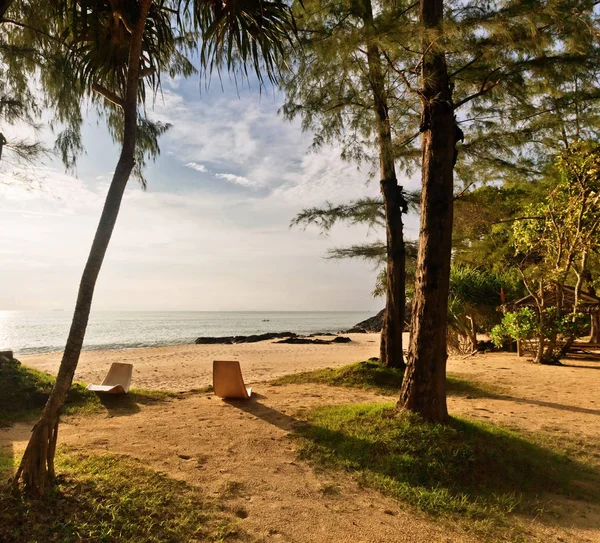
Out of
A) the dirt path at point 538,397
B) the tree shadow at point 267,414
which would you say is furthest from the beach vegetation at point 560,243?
the tree shadow at point 267,414

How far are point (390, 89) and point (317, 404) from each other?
5392 mm

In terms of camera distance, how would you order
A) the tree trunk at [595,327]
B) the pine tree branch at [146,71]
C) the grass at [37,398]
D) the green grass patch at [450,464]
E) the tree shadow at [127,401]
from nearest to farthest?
the green grass patch at [450,464] < the pine tree branch at [146,71] < the grass at [37,398] < the tree shadow at [127,401] < the tree trunk at [595,327]

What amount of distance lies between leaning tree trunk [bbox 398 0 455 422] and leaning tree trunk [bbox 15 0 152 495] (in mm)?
3462

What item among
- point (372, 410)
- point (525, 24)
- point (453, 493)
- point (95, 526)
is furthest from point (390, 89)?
point (95, 526)

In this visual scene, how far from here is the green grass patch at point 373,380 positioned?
8.10 metres

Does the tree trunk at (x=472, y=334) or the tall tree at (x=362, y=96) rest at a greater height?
the tall tree at (x=362, y=96)

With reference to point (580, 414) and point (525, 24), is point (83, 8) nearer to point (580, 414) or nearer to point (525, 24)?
point (525, 24)

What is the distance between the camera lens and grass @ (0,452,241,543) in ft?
8.73

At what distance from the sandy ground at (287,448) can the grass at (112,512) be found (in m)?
0.26

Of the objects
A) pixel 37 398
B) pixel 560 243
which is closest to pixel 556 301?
pixel 560 243

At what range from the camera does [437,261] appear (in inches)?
204

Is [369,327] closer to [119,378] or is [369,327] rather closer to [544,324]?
[544,324]

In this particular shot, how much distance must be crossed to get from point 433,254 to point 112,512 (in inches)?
169

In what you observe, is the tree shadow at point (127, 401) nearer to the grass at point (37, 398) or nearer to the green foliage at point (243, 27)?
the grass at point (37, 398)
